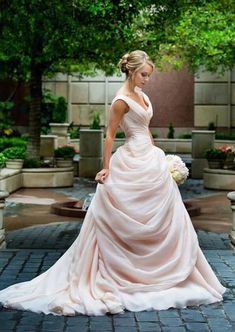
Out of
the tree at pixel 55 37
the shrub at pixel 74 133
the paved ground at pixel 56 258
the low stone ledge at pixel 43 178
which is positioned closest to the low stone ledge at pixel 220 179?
the paved ground at pixel 56 258

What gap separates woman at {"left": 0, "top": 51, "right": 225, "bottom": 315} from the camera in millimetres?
7066

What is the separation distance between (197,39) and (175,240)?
46.8 feet

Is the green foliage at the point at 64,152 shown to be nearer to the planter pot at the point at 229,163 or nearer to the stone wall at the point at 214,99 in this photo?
the planter pot at the point at 229,163

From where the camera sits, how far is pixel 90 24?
15531 mm

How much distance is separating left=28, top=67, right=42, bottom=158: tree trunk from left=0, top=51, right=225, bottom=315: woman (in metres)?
14.4

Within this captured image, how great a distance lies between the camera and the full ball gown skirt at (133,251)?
23.1ft

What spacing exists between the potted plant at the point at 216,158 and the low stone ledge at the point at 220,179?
0.60 m

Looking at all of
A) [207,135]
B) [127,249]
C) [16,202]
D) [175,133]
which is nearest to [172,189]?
[127,249]

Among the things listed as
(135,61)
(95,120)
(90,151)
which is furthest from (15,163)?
(135,61)

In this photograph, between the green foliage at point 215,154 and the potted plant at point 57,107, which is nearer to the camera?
the green foliage at point 215,154

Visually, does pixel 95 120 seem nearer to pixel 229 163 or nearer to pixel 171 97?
pixel 171 97

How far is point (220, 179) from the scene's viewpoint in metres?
20.3

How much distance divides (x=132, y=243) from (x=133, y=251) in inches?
3.4

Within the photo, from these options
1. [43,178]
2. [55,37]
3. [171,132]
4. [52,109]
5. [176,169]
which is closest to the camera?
[176,169]
